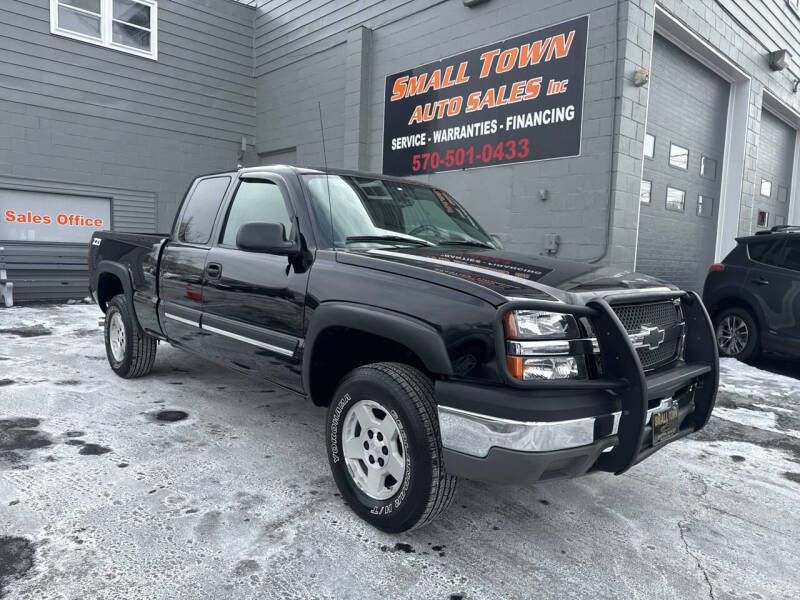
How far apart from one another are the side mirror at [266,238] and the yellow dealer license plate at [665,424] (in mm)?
1976

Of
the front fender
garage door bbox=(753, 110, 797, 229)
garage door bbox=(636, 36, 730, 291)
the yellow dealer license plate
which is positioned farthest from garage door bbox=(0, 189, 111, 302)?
garage door bbox=(753, 110, 797, 229)

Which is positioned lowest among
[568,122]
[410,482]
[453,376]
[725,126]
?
[410,482]

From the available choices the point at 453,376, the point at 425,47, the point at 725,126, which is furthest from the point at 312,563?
the point at 725,126

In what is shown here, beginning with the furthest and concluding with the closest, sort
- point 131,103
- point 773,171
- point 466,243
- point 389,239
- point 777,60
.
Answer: point 773,171
point 131,103
point 777,60
point 466,243
point 389,239

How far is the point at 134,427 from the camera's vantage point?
398 centimetres

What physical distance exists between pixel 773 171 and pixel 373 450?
12.8 meters

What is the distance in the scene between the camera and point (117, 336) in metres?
5.32

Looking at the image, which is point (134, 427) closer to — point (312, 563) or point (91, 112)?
point (312, 563)

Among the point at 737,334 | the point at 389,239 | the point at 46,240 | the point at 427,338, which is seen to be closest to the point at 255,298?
the point at 389,239

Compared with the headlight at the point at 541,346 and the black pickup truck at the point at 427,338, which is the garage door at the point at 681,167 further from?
the headlight at the point at 541,346

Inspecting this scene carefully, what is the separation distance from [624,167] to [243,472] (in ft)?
19.4

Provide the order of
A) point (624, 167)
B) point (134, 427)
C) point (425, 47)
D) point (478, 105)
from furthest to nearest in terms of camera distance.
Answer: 1. point (425, 47)
2. point (478, 105)
3. point (624, 167)
4. point (134, 427)

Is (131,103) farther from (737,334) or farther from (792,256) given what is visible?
(792,256)

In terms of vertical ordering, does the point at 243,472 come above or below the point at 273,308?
below
